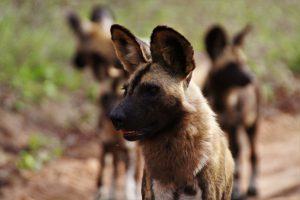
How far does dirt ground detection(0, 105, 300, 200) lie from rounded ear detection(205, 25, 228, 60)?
0.97m

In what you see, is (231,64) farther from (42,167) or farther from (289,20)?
(289,20)

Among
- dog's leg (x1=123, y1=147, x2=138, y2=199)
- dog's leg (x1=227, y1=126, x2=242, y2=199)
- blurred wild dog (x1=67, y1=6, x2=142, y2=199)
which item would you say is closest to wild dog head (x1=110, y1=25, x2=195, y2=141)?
blurred wild dog (x1=67, y1=6, x2=142, y2=199)

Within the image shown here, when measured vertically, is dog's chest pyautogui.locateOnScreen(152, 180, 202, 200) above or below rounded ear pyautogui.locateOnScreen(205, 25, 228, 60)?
below

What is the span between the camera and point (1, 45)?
8.52m

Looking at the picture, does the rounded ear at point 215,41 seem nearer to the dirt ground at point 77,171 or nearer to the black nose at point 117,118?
the dirt ground at point 77,171

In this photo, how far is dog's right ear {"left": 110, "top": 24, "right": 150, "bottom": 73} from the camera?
123 inches

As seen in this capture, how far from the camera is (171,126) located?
3012mm

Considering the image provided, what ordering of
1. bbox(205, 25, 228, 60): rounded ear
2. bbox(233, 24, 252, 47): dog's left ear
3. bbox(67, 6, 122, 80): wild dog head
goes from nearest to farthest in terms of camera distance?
1. bbox(205, 25, 228, 60): rounded ear
2. bbox(233, 24, 252, 47): dog's left ear
3. bbox(67, 6, 122, 80): wild dog head

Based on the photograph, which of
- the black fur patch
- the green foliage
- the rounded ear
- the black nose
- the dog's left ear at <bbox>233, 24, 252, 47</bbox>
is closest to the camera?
the black nose

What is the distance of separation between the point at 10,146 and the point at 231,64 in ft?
9.04

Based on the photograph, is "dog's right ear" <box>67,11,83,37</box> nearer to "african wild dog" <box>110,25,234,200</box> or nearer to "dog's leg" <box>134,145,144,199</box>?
"dog's leg" <box>134,145,144,199</box>

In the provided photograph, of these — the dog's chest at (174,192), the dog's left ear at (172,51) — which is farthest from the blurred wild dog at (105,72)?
the dog's chest at (174,192)

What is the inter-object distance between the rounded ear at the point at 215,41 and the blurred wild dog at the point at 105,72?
102 cm

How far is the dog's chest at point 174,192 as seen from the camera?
9.72ft
